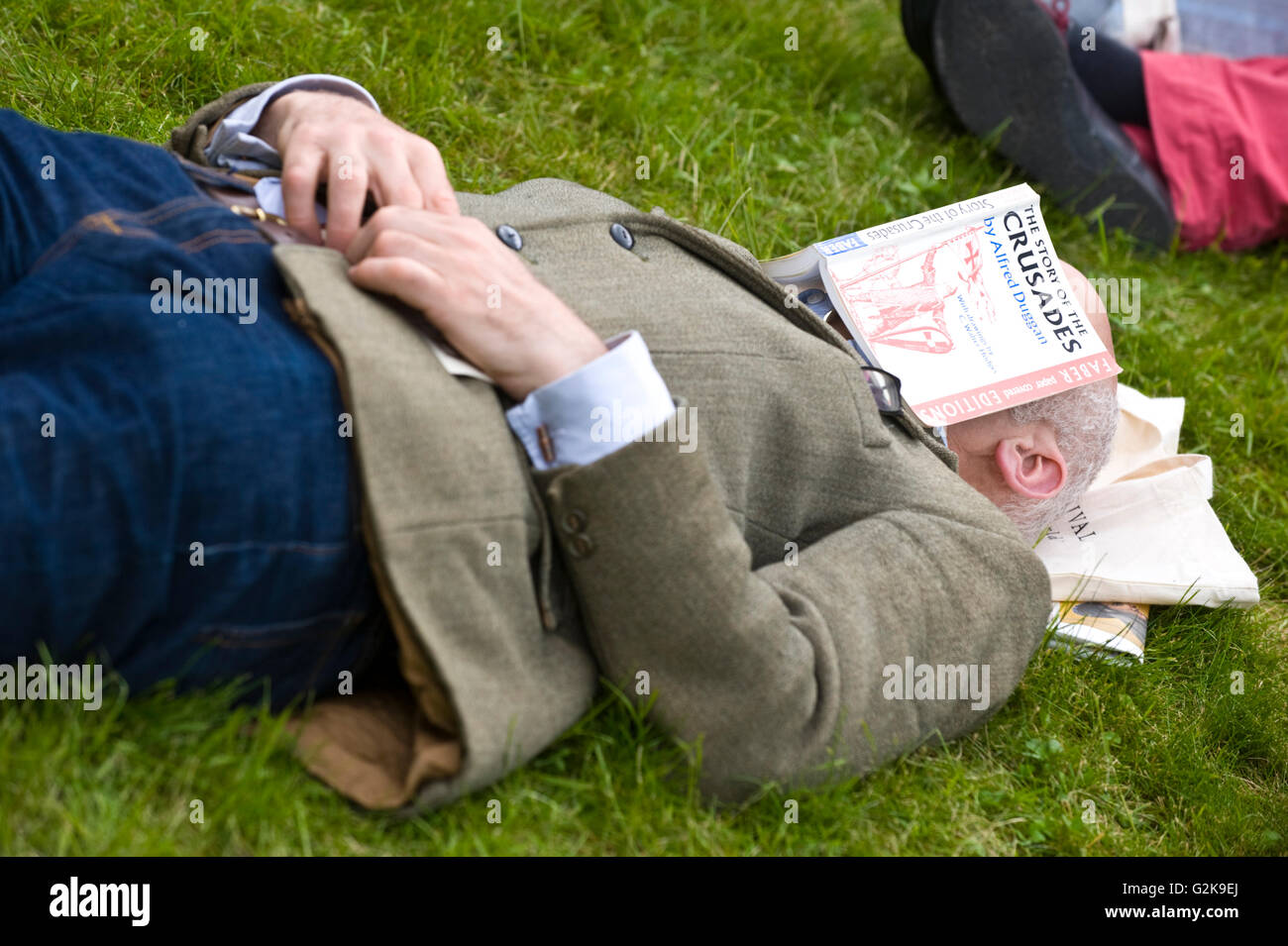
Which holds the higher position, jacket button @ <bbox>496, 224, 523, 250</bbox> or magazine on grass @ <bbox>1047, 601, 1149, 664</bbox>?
jacket button @ <bbox>496, 224, 523, 250</bbox>

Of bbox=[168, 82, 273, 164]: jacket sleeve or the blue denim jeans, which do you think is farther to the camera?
bbox=[168, 82, 273, 164]: jacket sleeve

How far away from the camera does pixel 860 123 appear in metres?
4.52

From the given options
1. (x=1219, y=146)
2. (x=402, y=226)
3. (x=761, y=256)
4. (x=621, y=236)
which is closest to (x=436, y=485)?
(x=402, y=226)

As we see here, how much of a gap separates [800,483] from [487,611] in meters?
0.76

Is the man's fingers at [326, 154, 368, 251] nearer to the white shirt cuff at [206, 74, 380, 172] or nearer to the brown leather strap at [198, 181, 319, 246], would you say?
the brown leather strap at [198, 181, 319, 246]

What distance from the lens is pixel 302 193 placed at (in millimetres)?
2135

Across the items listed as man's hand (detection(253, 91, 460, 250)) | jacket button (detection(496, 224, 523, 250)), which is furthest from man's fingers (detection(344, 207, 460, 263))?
jacket button (detection(496, 224, 523, 250))

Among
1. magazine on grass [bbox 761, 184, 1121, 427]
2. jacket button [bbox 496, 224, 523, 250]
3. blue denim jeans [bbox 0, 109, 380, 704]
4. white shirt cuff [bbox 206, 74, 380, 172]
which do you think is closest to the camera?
blue denim jeans [bbox 0, 109, 380, 704]

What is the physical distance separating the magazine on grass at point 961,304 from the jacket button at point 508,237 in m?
0.88

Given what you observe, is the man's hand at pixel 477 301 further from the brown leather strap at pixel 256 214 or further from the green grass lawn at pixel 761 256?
the green grass lawn at pixel 761 256

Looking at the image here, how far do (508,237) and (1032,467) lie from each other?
149 cm

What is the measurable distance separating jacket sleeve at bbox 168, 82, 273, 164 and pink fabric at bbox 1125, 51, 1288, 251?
3.67 metres

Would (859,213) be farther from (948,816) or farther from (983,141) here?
(948,816)

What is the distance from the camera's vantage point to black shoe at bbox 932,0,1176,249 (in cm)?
437
